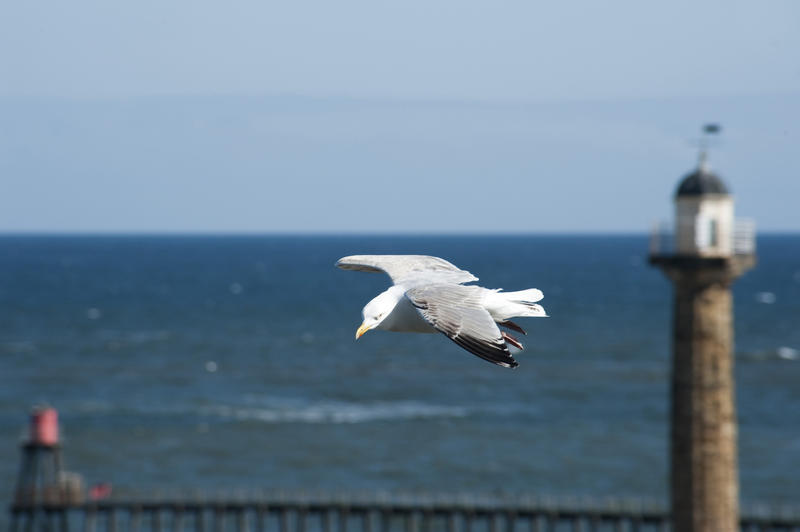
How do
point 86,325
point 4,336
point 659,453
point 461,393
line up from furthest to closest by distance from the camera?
point 86,325 < point 4,336 < point 461,393 < point 659,453

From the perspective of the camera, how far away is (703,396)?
16.4 m

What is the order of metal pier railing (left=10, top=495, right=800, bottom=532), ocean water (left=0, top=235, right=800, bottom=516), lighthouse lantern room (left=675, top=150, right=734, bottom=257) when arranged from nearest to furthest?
lighthouse lantern room (left=675, top=150, right=734, bottom=257) → metal pier railing (left=10, top=495, right=800, bottom=532) → ocean water (left=0, top=235, right=800, bottom=516)

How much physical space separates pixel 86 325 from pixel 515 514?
237 ft

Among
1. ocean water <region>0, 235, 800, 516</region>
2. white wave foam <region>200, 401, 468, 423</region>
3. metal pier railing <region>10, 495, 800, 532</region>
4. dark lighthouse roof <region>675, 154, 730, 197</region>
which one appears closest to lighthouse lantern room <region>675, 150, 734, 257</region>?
dark lighthouse roof <region>675, 154, 730, 197</region>

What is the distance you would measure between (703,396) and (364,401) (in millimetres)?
34627

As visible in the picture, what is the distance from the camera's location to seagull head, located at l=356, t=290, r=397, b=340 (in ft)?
24.6

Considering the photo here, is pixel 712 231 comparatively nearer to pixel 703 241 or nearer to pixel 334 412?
pixel 703 241

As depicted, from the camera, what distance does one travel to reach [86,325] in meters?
89.0

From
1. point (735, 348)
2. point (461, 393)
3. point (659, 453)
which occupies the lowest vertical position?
point (659, 453)

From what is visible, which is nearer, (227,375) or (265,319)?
(227,375)

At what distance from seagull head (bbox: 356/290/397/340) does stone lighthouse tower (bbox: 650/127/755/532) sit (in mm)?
9906

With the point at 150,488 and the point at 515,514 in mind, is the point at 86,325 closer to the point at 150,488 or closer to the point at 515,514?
the point at 150,488

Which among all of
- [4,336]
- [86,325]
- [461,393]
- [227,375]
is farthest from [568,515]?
[86,325]

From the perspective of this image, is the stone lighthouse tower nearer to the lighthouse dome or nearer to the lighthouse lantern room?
the lighthouse lantern room
